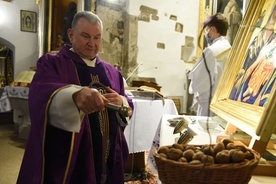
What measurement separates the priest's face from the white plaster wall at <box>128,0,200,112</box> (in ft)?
16.5

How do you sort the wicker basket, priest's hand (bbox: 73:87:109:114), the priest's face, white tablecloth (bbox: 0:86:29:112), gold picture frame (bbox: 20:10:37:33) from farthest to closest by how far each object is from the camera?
gold picture frame (bbox: 20:10:37:33) → white tablecloth (bbox: 0:86:29:112) → the priest's face → priest's hand (bbox: 73:87:109:114) → the wicker basket

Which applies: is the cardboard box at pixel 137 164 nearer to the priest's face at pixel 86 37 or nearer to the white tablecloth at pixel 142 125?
the white tablecloth at pixel 142 125

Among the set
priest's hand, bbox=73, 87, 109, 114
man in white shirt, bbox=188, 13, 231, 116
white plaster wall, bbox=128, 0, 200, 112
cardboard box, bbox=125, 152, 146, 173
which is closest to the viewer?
priest's hand, bbox=73, 87, 109, 114

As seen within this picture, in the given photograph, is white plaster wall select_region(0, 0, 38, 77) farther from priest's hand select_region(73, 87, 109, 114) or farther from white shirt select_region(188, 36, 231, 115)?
priest's hand select_region(73, 87, 109, 114)

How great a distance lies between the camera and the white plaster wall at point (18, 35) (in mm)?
7574

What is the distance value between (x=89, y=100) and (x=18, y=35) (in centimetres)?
745

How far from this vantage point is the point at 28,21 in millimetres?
7984

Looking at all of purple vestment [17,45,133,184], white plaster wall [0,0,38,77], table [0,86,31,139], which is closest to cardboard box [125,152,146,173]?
purple vestment [17,45,133,184]

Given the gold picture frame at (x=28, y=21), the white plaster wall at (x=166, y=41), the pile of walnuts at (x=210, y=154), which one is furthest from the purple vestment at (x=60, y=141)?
the gold picture frame at (x=28, y=21)

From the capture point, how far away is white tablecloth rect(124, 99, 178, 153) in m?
3.00

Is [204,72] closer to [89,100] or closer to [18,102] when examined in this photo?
[89,100]

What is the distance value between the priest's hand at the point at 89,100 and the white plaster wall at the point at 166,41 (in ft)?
18.0

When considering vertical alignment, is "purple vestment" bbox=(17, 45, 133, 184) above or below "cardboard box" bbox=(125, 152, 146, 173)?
above

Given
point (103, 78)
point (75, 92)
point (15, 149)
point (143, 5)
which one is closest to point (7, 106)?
point (15, 149)
